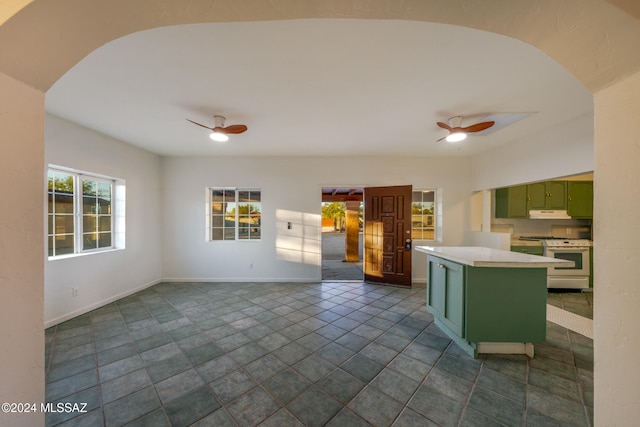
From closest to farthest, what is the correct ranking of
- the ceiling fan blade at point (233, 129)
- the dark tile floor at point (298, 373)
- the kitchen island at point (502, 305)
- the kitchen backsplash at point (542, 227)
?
the dark tile floor at point (298, 373)
the kitchen island at point (502, 305)
the ceiling fan blade at point (233, 129)
the kitchen backsplash at point (542, 227)

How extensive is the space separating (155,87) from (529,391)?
Result: 13.7 ft

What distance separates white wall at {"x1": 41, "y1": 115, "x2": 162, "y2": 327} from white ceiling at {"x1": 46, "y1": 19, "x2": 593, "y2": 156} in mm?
296

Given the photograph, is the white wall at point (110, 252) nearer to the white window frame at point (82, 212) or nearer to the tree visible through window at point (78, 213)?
the white window frame at point (82, 212)

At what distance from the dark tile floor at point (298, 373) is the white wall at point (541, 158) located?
2054mm

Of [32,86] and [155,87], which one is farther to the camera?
[155,87]

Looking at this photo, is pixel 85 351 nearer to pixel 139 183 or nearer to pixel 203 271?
pixel 203 271

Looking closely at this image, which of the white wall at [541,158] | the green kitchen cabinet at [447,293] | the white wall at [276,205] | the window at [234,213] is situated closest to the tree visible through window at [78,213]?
the white wall at [276,205]

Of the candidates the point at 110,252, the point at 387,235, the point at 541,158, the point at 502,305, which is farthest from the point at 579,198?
the point at 110,252

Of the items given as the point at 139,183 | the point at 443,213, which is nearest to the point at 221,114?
the point at 139,183

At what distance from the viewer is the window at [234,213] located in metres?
4.74

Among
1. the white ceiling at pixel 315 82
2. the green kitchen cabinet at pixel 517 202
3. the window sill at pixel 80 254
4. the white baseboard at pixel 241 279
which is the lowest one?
the white baseboard at pixel 241 279

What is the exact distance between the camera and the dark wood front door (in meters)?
4.34

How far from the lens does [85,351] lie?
2238mm

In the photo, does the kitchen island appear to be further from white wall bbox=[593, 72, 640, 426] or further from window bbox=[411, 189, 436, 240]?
window bbox=[411, 189, 436, 240]
